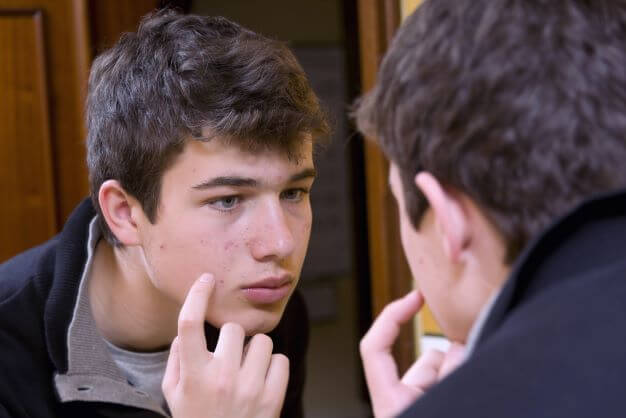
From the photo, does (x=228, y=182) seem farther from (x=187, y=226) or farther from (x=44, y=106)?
(x=44, y=106)

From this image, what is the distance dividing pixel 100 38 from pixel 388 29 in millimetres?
894

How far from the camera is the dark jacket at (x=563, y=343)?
542 mm

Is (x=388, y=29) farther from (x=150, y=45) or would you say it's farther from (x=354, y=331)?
(x=354, y=331)

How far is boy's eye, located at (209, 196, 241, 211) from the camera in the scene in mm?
1203

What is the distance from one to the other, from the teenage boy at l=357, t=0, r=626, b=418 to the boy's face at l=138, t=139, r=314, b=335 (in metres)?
0.44

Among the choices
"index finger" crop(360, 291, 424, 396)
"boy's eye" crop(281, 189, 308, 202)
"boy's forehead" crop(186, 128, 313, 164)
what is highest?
"boy's forehead" crop(186, 128, 313, 164)

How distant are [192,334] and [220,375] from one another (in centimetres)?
7

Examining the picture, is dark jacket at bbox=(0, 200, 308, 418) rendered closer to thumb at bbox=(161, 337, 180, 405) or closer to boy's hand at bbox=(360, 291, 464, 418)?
thumb at bbox=(161, 337, 180, 405)

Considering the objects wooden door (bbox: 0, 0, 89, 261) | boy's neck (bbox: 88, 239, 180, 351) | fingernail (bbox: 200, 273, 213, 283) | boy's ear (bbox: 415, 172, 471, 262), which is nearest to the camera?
boy's ear (bbox: 415, 172, 471, 262)

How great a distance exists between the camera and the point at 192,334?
3.59ft

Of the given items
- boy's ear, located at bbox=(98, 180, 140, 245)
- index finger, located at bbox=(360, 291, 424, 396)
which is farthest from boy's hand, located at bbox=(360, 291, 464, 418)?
boy's ear, located at bbox=(98, 180, 140, 245)

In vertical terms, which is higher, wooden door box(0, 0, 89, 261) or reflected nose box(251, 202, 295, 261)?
reflected nose box(251, 202, 295, 261)

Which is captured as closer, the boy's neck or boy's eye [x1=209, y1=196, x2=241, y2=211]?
boy's eye [x1=209, y1=196, x2=241, y2=211]

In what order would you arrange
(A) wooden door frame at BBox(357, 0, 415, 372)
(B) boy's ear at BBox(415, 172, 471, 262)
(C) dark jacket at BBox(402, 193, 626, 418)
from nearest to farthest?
(C) dark jacket at BBox(402, 193, 626, 418), (B) boy's ear at BBox(415, 172, 471, 262), (A) wooden door frame at BBox(357, 0, 415, 372)
